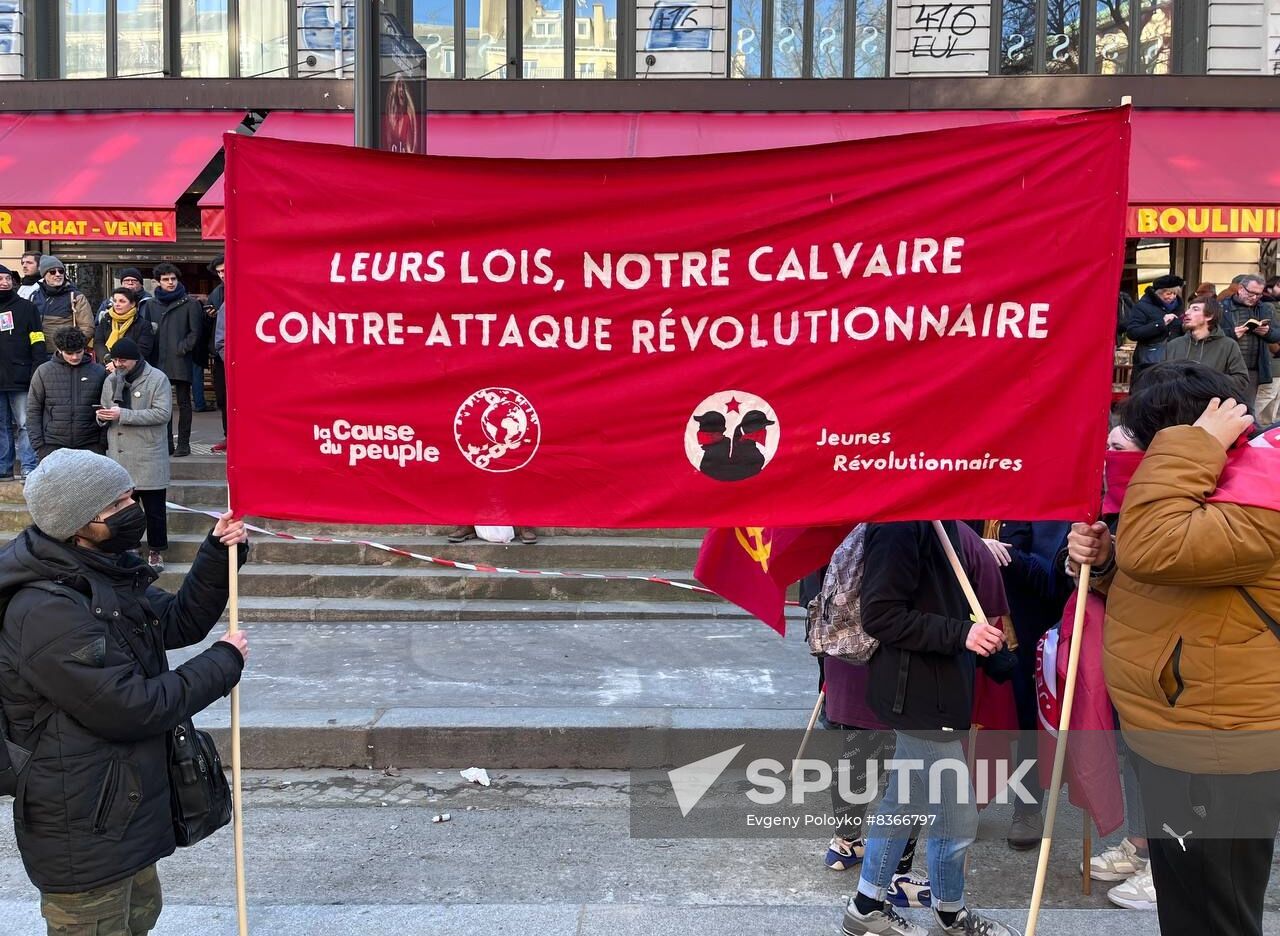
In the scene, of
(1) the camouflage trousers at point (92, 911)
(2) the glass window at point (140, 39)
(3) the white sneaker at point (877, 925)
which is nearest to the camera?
(1) the camouflage trousers at point (92, 911)

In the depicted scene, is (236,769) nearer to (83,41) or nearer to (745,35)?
(745,35)

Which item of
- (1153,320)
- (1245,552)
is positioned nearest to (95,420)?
(1245,552)

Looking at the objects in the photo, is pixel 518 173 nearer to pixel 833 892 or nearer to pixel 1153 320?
pixel 833 892

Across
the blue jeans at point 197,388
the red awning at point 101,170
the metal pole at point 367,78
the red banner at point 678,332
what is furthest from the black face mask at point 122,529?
the red awning at point 101,170

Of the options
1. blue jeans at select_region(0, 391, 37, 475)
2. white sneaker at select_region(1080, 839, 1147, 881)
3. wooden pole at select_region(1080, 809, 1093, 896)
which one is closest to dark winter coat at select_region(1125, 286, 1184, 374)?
white sneaker at select_region(1080, 839, 1147, 881)

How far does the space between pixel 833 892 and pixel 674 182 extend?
2787mm

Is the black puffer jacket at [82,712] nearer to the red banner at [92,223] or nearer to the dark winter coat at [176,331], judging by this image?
the dark winter coat at [176,331]

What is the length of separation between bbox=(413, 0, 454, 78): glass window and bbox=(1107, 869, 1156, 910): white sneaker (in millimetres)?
13428

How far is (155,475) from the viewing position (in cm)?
→ 923

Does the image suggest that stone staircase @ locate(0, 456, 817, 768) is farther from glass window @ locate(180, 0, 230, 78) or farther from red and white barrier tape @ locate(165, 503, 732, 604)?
glass window @ locate(180, 0, 230, 78)

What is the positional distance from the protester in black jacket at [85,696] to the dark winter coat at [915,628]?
200 cm

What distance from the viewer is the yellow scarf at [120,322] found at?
11.3 meters

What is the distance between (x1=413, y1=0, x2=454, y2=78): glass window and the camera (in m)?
15.4

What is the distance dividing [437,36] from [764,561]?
1277 centimetres
